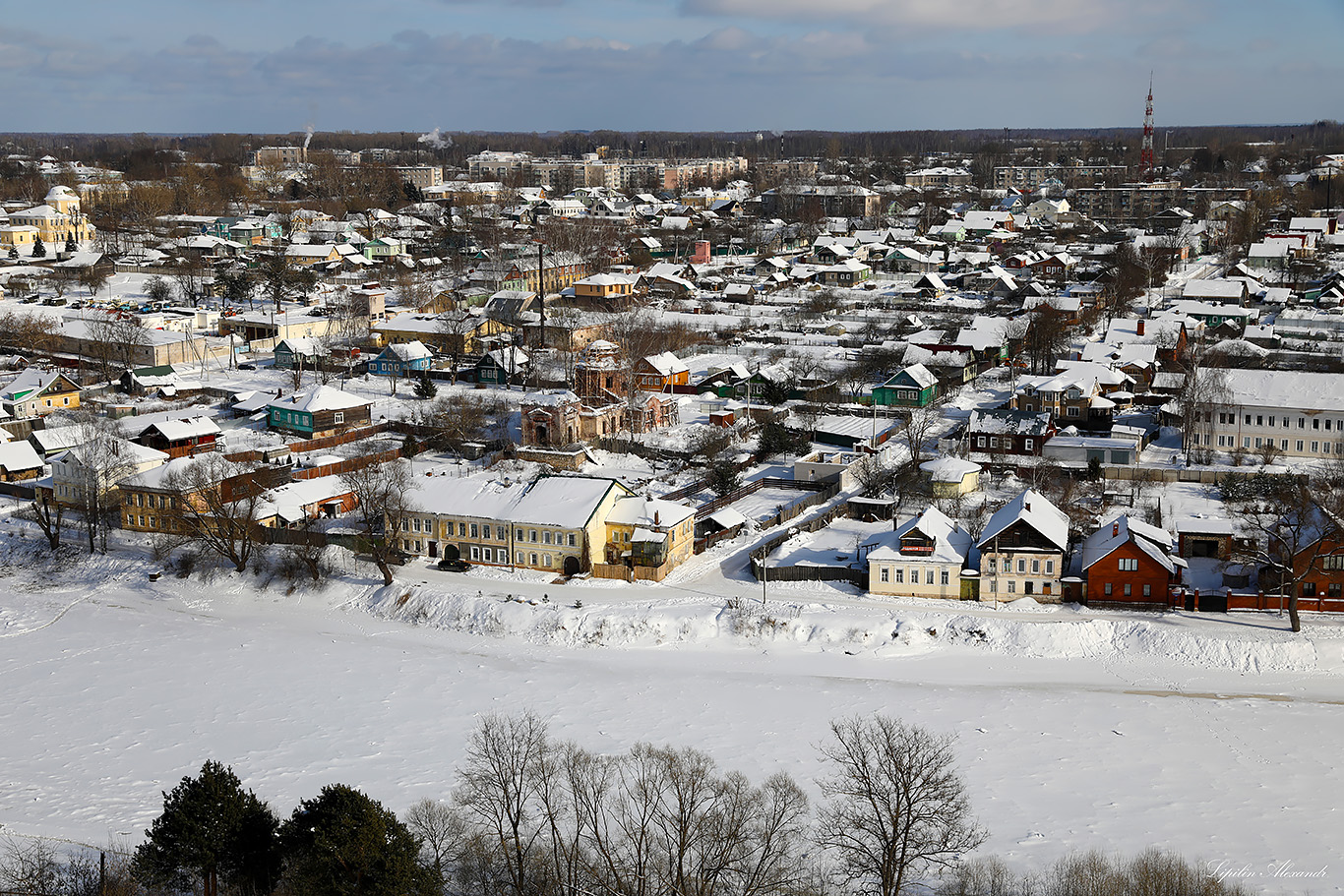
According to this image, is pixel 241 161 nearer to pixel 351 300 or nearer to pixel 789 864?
pixel 351 300

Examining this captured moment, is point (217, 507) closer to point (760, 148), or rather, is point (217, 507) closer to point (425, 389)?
point (425, 389)

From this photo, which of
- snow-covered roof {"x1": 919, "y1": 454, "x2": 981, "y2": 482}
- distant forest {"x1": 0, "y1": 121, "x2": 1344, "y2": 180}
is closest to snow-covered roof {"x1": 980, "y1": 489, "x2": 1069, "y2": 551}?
snow-covered roof {"x1": 919, "y1": 454, "x2": 981, "y2": 482}

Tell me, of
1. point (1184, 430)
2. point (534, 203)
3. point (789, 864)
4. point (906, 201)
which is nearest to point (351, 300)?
point (1184, 430)

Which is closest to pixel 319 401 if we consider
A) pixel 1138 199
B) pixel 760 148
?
pixel 1138 199

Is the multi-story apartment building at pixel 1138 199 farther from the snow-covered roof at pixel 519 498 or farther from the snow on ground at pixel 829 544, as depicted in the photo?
the snow-covered roof at pixel 519 498

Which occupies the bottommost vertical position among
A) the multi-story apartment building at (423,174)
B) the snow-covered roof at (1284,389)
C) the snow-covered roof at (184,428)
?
the snow-covered roof at (184,428)

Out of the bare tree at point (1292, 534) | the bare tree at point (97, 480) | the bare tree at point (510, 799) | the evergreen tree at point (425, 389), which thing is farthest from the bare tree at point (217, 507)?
the bare tree at point (1292, 534)
